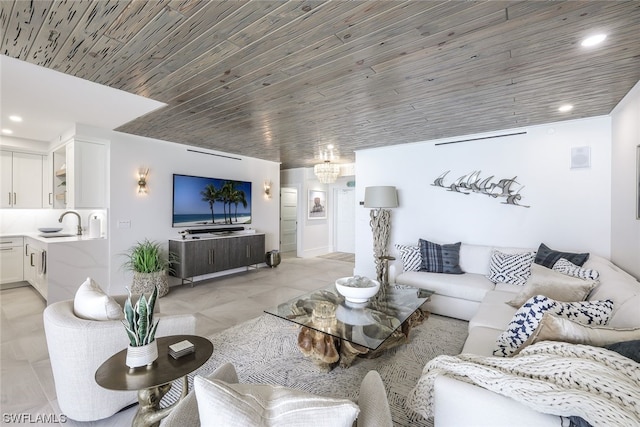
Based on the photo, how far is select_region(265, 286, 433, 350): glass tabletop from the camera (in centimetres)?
199

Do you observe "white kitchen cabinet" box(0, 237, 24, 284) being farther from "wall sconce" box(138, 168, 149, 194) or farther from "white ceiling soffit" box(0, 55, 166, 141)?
"wall sconce" box(138, 168, 149, 194)

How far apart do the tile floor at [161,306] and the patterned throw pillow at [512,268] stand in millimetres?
2625

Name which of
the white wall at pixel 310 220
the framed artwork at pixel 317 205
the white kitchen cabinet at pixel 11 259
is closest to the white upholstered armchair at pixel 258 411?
the white kitchen cabinet at pixel 11 259

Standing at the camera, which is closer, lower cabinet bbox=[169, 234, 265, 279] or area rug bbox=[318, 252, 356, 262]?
lower cabinet bbox=[169, 234, 265, 279]

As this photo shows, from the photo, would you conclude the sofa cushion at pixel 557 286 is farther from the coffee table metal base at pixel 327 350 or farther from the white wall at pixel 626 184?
the coffee table metal base at pixel 327 350

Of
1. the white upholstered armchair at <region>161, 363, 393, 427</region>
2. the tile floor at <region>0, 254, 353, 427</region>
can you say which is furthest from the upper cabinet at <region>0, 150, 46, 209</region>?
the white upholstered armchair at <region>161, 363, 393, 427</region>

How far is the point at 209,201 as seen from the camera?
5.19 meters

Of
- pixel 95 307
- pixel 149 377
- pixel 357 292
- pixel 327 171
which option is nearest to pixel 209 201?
pixel 327 171

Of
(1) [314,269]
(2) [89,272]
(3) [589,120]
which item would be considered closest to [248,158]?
(1) [314,269]

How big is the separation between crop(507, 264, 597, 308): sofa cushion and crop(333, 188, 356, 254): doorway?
5852 mm

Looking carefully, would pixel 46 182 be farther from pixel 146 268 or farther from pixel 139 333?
pixel 139 333

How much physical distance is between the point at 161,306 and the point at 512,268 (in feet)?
14.6

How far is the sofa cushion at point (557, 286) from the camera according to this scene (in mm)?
2043

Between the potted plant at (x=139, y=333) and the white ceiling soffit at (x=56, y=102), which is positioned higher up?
the white ceiling soffit at (x=56, y=102)
